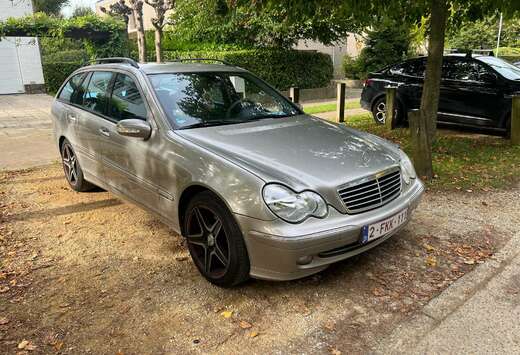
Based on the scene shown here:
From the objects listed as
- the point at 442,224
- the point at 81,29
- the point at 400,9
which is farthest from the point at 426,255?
the point at 81,29

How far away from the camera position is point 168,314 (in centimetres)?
318

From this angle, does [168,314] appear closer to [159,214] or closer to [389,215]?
[159,214]

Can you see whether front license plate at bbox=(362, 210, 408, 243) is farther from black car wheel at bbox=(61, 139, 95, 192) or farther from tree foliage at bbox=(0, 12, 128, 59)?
tree foliage at bbox=(0, 12, 128, 59)

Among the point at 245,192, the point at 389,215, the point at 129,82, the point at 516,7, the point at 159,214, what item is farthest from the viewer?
the point at 516,7

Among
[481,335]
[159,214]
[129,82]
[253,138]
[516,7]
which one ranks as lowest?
[481,335]

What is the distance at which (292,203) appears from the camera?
9.96 ft

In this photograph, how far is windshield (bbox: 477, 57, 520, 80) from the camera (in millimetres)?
8367

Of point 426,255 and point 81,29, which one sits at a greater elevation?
point 81,29

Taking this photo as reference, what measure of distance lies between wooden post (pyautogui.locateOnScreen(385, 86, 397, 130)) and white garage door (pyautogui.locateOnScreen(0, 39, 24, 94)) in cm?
1716

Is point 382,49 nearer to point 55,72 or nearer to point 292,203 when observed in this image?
point 55,72

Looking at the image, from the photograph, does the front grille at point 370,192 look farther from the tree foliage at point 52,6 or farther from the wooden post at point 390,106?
the tree foliage at point 52,6

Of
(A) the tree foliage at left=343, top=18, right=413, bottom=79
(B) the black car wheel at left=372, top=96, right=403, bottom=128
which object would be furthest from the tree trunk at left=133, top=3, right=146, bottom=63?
(A) the tree foliage at left=343, top=18, right=413, bottom=79

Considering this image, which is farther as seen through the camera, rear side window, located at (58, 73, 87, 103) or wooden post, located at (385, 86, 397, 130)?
wooden post, located at (385, 86, 397, 130)

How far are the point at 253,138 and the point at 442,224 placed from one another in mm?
2176
